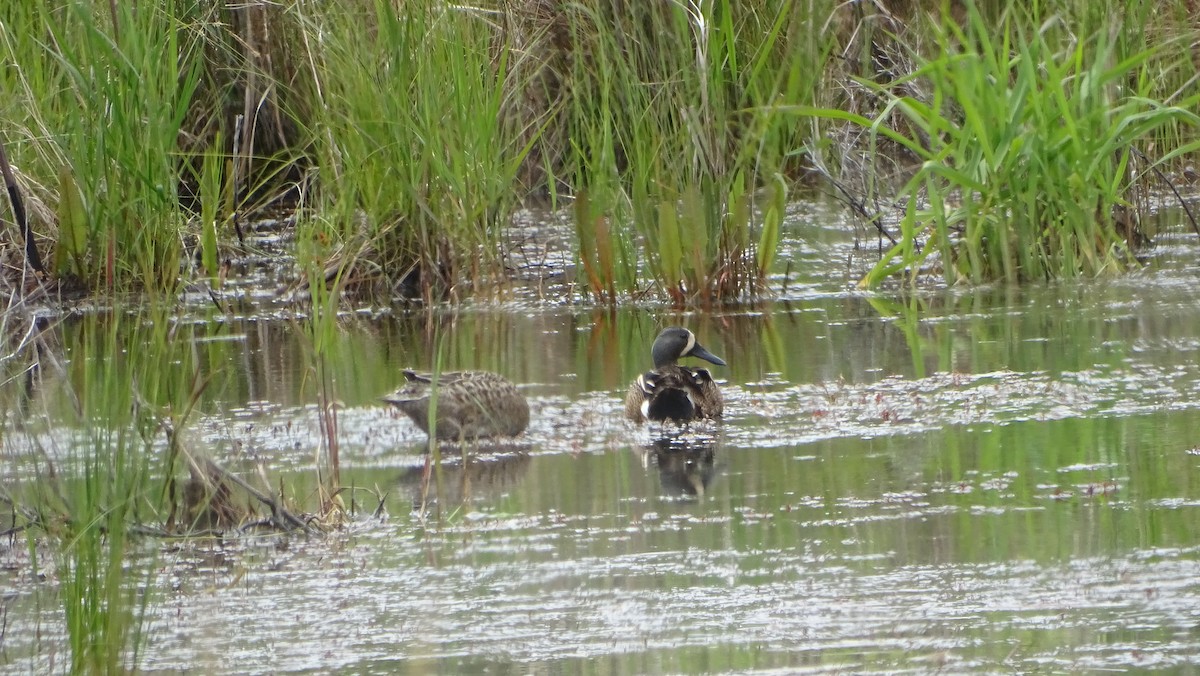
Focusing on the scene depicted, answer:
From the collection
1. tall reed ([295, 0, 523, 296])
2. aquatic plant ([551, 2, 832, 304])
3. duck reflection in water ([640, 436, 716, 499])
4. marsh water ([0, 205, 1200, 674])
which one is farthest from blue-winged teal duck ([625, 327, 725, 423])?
tall reed ([295, 0, 523, 296])

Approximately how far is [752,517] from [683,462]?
1005mm

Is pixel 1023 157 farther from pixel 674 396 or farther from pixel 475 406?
pixel 475 406

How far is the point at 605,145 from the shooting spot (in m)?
8.73

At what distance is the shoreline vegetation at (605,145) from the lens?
880 centimetres

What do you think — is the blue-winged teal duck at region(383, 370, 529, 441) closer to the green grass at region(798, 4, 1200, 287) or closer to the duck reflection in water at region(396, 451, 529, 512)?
the duck reflection in water at region(396, 451, 529, 512)

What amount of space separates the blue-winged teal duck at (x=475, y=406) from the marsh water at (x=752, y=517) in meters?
0.12

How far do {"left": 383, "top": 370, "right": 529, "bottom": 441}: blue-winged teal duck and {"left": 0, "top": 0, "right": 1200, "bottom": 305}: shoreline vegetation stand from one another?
1.95 m

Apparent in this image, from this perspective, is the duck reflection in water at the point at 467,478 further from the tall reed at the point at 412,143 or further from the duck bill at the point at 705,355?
the tall reed at the point at 412,143

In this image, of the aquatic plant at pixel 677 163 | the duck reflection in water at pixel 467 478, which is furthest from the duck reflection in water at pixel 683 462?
the aquatic plant at pixel 677 163

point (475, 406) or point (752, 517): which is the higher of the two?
point (475, 406)

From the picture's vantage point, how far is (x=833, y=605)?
421cm

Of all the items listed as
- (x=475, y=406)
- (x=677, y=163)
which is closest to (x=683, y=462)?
(x=475, y=406)

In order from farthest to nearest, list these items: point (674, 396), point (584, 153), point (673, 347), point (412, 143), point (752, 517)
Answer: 1. point (584, 153)
2. point (412, 143)
3. point (673, 347)
4. point (674, 396)
5. point (752, 517)

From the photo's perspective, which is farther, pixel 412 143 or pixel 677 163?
pixel 412 143
